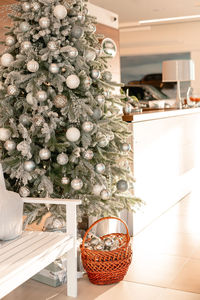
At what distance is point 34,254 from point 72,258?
0.50m

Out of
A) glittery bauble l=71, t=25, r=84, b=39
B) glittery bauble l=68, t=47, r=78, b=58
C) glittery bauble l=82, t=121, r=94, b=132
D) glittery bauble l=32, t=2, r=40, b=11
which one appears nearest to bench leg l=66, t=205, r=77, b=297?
glittery bauble l=82, t=121, r=94, b=132

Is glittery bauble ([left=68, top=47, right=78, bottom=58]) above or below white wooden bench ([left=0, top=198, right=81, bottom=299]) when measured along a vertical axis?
above

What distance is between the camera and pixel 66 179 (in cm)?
312

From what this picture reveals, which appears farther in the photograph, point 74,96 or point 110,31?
point 110,31

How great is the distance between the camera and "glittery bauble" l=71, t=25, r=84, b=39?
314 centimetres

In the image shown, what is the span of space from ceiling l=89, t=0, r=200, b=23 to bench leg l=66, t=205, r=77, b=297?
7.67m

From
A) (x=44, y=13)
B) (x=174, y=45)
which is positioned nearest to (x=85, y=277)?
(x=44, y=13)

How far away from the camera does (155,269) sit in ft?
11.1

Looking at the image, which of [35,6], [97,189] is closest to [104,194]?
[97,189]

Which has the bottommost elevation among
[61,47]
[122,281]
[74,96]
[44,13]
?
[122,281]

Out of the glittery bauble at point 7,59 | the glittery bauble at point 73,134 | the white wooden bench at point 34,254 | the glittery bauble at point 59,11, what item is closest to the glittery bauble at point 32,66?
the glittery bauble at point 7,59

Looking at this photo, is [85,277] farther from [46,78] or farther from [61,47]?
[61,47]

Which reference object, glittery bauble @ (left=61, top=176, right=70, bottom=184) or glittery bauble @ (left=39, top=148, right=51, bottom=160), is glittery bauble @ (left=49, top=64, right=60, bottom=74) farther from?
glittery bauble @ (left=61, top=176, right=70, bottom=184)

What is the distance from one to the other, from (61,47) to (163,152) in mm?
2316
